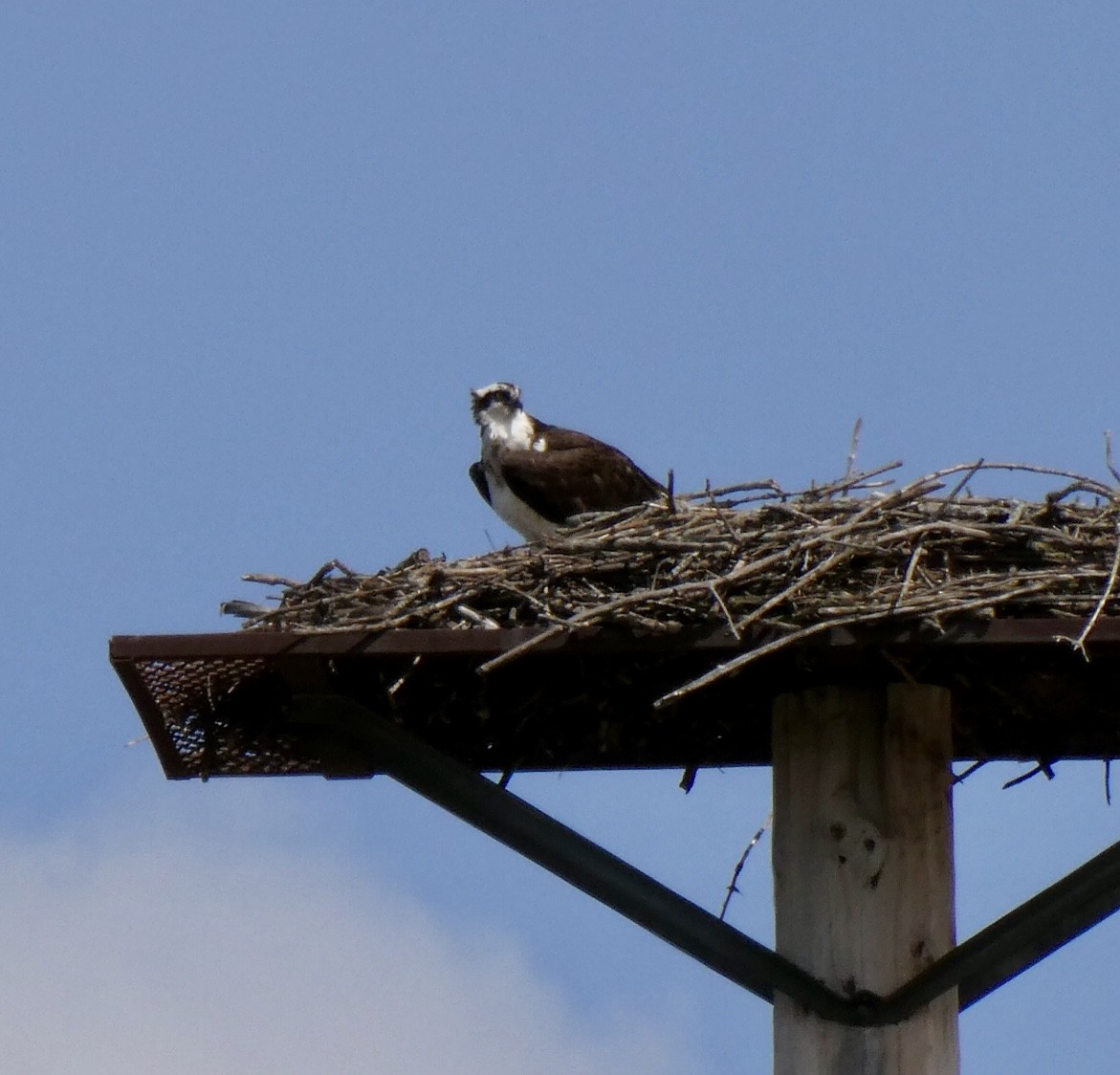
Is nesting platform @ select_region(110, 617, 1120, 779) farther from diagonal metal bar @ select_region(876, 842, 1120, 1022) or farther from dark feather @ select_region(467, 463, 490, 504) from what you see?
dark feather @ select_region(467, 463, 490, 504)

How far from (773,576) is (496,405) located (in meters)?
4.23

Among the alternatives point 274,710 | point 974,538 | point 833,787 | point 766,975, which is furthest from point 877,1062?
point 274,710

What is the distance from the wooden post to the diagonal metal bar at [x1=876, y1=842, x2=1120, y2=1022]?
5cm

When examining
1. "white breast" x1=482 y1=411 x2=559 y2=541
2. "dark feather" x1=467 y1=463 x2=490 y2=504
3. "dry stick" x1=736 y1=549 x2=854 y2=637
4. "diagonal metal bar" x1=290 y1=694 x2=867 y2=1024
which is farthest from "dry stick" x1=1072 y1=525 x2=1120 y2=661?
"dark feather" x1=467 y1=463 x2=490 y2=504

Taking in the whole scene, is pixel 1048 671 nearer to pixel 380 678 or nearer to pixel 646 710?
pixel 646 710

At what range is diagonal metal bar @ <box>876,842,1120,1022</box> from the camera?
14.4 ft

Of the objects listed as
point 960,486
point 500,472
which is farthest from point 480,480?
point 960,486

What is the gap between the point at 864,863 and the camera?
4559mm

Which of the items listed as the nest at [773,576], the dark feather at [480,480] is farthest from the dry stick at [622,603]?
the dark feather at [480,480]

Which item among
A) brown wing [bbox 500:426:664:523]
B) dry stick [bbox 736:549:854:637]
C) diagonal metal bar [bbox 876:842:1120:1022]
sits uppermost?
brown wing [bbox 500:426:664:523]

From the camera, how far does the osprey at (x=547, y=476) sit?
8.16 metres

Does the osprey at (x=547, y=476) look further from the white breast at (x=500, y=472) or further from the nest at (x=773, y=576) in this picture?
the nest at (x=773, y=576)

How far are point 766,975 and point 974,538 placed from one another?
3.92ft

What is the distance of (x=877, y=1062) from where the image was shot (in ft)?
14.3
